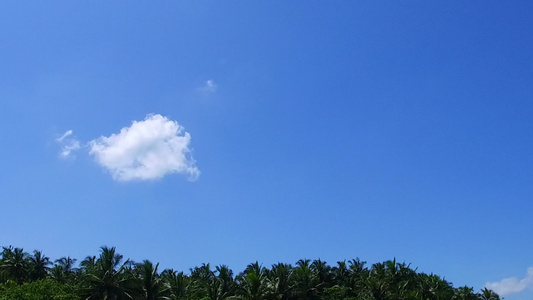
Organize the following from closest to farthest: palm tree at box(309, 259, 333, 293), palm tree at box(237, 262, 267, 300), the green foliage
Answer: the green foliage, palm tree at box(237, 262, 267, 300), palm tree at box(309, 259, 333, 293)

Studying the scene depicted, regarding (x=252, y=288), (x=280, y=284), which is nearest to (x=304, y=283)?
(x=280, y=284)

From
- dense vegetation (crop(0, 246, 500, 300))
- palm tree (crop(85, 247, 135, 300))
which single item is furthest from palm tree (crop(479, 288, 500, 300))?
palm tree (crop(85, 247, 135, 300))

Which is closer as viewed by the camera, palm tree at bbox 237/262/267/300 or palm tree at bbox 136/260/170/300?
palm tree at bbox 136/260/170/300

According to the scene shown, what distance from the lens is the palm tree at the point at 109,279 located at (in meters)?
51.4

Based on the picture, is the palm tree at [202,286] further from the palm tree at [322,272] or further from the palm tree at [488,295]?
the palm tree at [488,295]

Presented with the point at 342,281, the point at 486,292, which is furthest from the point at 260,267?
the point at 486,292

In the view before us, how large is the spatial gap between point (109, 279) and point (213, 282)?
14.2 meters

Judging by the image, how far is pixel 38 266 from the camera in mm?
78500

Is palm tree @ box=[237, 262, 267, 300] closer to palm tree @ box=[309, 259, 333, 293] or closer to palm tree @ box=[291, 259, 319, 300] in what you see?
palm tree @ box=[291, 259, 319, 300]

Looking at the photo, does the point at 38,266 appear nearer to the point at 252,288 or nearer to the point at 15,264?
the point at 15,264

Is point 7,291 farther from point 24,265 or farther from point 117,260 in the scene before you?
point 24,265

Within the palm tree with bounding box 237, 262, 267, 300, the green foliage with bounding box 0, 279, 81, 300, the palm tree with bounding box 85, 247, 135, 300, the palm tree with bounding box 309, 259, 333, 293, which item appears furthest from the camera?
the palm tree with bounding box 309, 259, 333, 293

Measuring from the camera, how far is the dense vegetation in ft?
169

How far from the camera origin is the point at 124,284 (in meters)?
53.1
